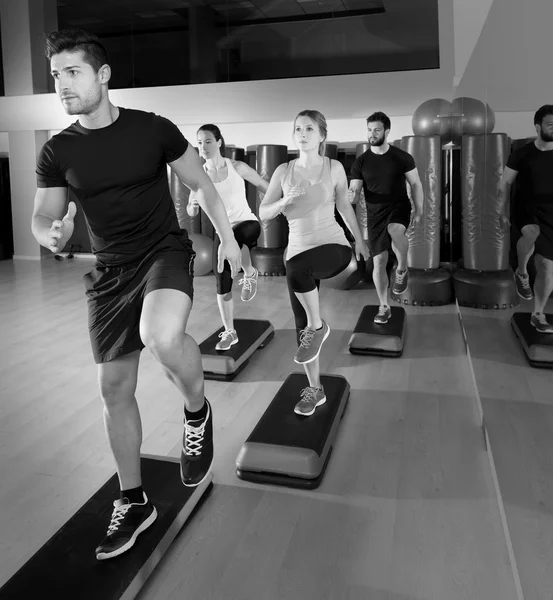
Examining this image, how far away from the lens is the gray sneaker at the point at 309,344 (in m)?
3.11

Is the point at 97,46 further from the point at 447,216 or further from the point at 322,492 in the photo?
the point at 447,216

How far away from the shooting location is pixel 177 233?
2262 mm

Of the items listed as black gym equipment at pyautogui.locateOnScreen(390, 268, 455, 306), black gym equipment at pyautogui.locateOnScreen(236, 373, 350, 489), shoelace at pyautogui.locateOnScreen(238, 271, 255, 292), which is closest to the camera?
black gym equipment at pyautogui.locateOnScreen(236, 373, 350, 489)

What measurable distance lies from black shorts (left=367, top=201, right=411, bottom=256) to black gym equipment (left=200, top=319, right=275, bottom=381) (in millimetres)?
1158

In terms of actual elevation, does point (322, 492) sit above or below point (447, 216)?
below

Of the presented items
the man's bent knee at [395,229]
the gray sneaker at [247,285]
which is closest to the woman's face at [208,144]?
the gray sneaker at [247,285]

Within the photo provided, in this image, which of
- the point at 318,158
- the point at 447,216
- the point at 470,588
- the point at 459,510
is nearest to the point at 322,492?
the point at 459,510

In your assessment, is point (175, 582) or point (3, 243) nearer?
point (175, 582)

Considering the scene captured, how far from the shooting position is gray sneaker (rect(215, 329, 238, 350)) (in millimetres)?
4457

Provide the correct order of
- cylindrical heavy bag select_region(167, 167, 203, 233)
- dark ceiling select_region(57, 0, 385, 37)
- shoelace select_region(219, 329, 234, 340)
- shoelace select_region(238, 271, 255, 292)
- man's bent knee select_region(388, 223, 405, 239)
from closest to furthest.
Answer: shoelace select_region(238, 271, 255, 292) < shoelace select_region(219, 329, 234, 340) < man's bent knee select_region(388, 223, 405, 239) < cylindrical heavy bag select_region(167, 167, 203, 233) < dark ceiling select_region(57, 0, 385, 37)

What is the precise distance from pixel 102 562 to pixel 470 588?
1255 millimetres

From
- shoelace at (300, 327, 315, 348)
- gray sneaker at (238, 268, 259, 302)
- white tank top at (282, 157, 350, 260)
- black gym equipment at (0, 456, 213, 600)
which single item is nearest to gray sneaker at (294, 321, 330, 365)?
shoelace at (300, 327, 315, 348)

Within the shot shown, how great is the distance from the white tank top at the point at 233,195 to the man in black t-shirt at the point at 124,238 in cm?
219

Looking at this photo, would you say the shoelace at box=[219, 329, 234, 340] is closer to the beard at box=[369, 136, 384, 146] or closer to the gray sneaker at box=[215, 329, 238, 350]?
the gray sneaker at box=[215, 329, 238, 350]
